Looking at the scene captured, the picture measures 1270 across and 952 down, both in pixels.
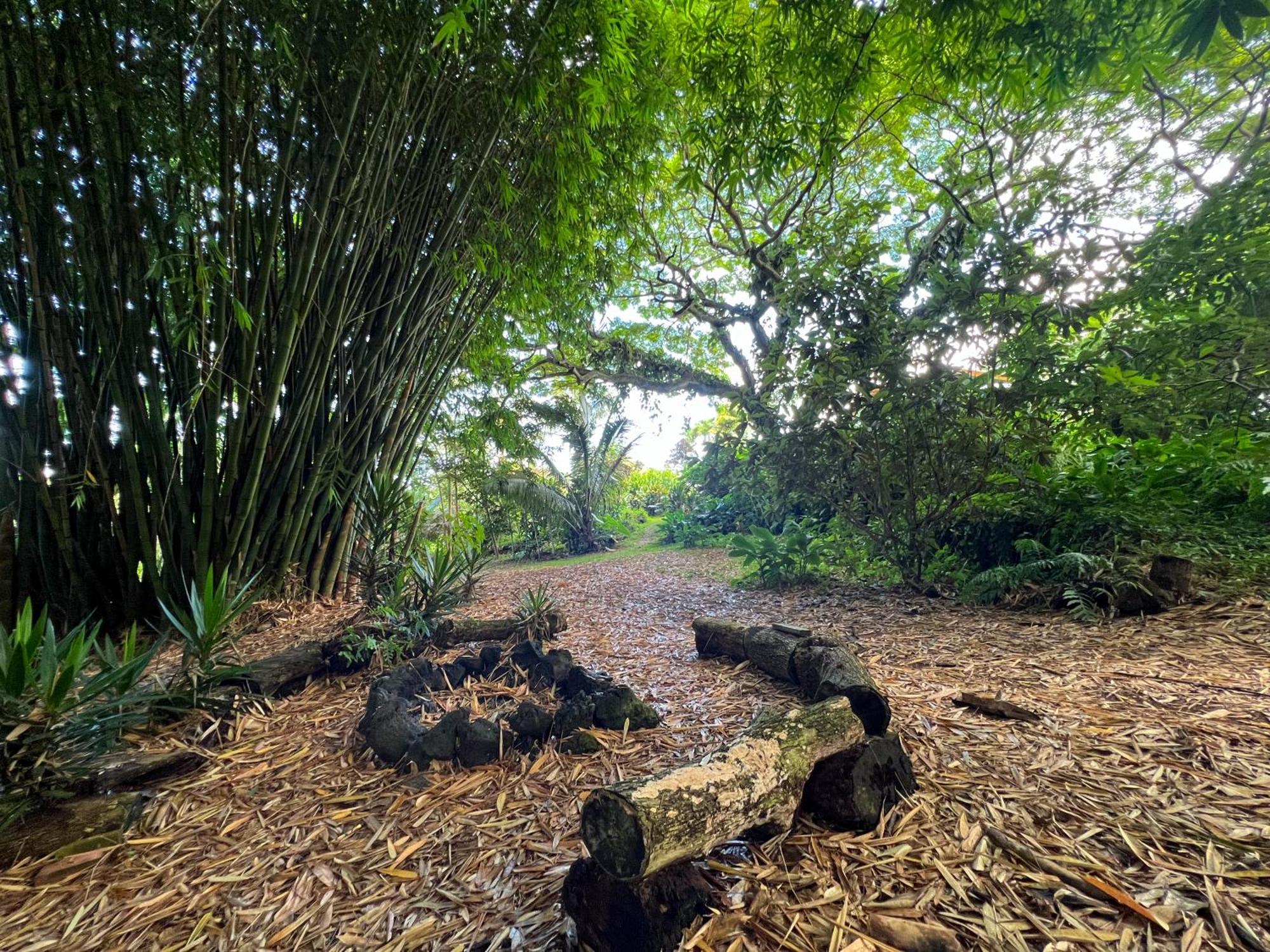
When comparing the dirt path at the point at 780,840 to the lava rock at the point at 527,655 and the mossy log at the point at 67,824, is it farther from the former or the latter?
the lava rock at the point at 527,655

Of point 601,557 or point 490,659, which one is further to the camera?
point 601,557

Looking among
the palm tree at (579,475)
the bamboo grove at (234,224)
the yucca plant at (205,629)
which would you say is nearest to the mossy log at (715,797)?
the yucca plant at (205,629)

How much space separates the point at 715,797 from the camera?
1.02 metres

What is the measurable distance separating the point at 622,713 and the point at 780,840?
2.58ft

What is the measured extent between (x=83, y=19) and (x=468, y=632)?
3.09m

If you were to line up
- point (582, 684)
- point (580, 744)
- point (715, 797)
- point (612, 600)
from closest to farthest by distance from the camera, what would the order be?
point (715, 797) < point (580, 744) < point (582, 684) < point (612, 600)

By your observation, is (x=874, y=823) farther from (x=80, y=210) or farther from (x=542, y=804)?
(x=80, y=210)

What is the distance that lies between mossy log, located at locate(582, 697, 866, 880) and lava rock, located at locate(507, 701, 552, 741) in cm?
79

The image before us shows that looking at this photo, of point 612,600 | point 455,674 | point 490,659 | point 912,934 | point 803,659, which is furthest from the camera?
point 612,600

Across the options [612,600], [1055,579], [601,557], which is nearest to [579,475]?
[601,557]

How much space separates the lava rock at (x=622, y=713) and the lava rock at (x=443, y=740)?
1.59 ft

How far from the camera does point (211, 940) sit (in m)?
0.95

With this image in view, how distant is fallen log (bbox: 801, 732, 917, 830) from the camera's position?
3.72ft

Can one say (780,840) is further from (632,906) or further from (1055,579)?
(1055,579)
